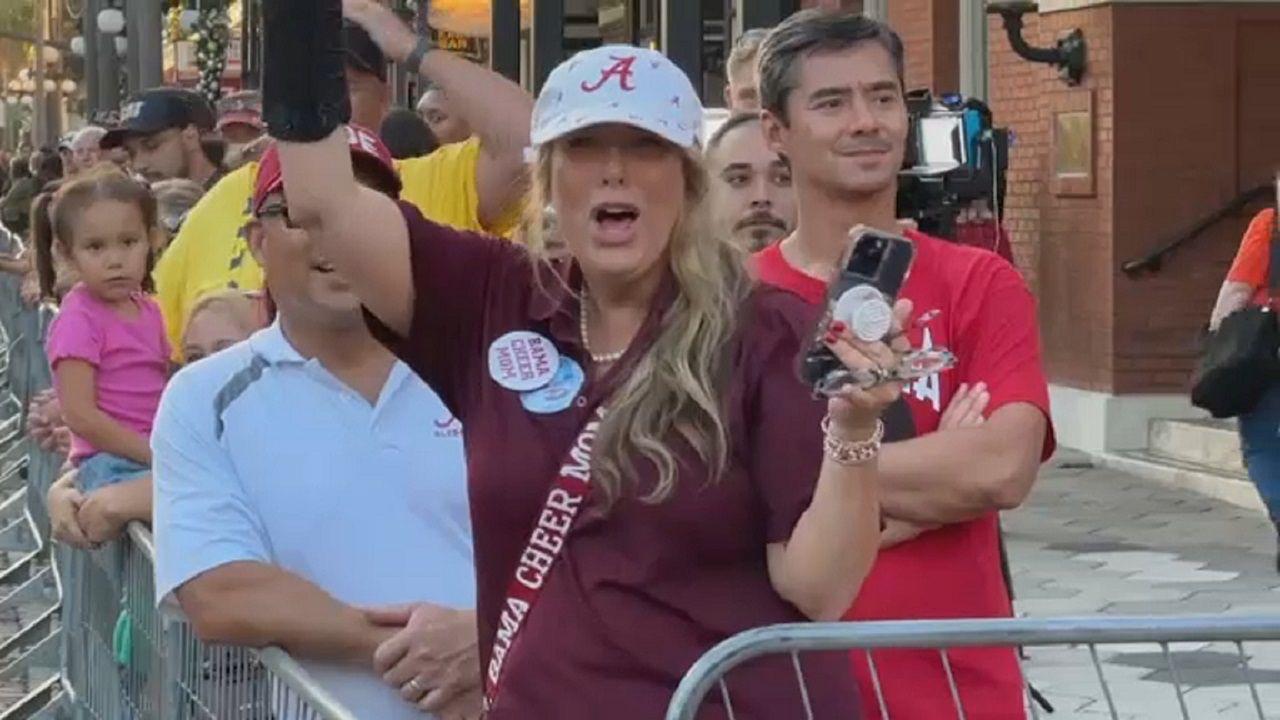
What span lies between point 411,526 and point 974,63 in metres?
15.7

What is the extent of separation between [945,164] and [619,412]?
19.9ft

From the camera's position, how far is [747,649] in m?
3.31

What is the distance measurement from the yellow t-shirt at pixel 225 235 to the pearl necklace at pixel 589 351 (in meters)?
2.49

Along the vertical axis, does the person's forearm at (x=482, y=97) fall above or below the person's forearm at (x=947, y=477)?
above

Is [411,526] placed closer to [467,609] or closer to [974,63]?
[467,609]

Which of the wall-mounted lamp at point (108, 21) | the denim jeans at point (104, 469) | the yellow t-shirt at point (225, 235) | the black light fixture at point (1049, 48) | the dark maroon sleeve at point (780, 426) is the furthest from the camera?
the wall-mounted lamp at point (108, 21)

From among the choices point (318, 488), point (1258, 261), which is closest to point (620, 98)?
point (318, 488)

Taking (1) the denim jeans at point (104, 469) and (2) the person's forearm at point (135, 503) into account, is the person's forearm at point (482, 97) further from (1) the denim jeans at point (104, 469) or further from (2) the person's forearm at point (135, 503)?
(1) the denim jeans at point (104, 469)

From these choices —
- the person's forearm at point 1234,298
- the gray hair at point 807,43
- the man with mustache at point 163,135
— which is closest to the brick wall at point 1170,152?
the man with mustache at point 163,135

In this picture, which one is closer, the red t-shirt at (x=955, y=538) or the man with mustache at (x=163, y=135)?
the red t-shirt at (x=955, y=538)

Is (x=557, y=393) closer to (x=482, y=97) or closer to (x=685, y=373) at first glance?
(x=685, y=373)

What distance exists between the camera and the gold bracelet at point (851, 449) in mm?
3314

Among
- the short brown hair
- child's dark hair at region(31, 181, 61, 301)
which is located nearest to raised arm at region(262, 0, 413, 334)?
the short brown hair

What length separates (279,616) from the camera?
4168mm
